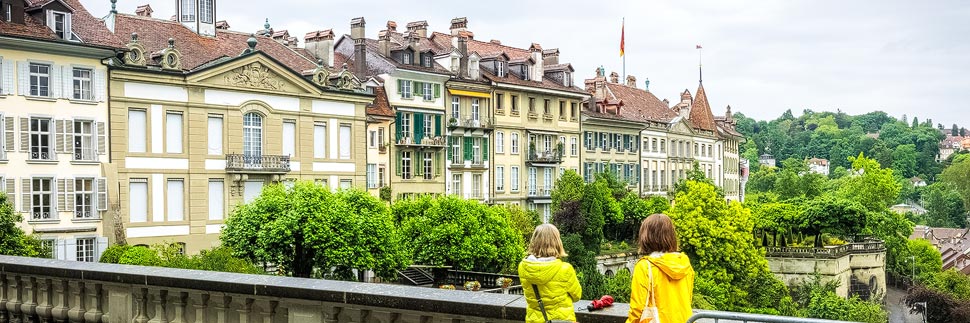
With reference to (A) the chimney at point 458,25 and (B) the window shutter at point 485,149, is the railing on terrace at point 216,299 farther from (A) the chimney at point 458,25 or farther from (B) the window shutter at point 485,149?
(A) the chimney at point 458,25

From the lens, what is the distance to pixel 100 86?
39625 millimetres

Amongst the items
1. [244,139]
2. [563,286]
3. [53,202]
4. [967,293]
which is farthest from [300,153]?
[967,293]

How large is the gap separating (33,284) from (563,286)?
22.7ft

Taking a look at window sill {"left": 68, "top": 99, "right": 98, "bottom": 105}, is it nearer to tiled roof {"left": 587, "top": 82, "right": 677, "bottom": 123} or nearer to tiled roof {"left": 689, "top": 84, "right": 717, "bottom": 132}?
tiled roof {"left": 587, "top": 82, "right": 677, "bottom": 123}

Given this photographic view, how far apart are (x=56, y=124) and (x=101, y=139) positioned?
5.98 ft

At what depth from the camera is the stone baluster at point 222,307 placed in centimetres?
1023

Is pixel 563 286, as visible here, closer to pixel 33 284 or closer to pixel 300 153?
Result: pixel 33 284

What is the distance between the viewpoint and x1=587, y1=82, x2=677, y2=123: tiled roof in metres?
78.6

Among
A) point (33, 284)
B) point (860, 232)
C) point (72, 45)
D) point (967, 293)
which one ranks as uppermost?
point (72, 45)

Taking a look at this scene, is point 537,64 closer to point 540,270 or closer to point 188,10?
point 188,10

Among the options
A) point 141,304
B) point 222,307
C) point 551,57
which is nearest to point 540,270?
point 222,307

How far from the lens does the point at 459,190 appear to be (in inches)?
2366

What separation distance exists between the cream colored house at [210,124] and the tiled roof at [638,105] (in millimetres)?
30634

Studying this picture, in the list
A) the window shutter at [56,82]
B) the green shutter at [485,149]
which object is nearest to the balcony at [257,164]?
the window shutter at [56,82]
